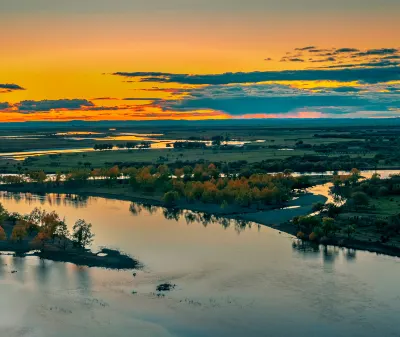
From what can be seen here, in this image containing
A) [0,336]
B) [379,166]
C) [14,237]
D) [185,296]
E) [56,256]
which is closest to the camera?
[0,336]

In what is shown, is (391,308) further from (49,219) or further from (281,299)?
(49,219)

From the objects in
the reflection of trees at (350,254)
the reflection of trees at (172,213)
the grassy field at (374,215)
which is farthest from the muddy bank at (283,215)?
the reflection of trees at (350,254)

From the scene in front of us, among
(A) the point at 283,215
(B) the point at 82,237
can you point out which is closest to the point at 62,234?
(B) the point at 82,237

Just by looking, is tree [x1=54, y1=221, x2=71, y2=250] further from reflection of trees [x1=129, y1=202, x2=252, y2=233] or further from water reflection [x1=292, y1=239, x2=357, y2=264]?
water reflection [x1=292, y1=239, x2=357, y2=264]

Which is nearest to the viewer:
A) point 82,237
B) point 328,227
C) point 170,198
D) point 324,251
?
point 324,251

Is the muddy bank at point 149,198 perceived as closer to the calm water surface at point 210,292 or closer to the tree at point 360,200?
the tree at point 360,200

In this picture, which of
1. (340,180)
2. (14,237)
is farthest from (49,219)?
(340,180)

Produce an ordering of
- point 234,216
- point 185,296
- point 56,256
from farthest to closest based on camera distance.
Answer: point 234,216
point 56,256
point 185,296

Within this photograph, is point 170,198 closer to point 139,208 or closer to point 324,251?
point 139,208
